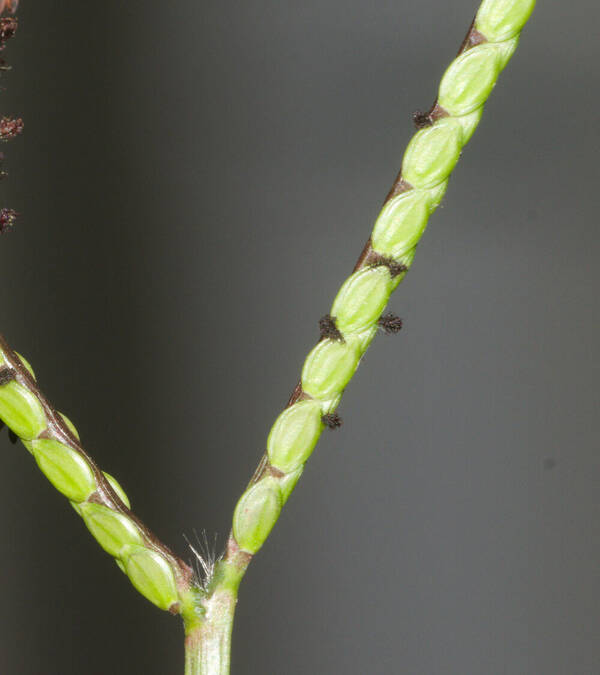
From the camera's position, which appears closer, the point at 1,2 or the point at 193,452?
the point at 1,2

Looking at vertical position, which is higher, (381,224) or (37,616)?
(381,224)

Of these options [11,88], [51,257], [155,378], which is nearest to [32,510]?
[155,378]

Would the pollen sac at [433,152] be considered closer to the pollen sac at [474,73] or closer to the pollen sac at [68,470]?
the pollen sac at [474,73]

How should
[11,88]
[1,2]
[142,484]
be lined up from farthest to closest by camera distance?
[142,484]
[11,88]
[1,2]

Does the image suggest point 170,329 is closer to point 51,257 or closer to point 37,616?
point 51,257

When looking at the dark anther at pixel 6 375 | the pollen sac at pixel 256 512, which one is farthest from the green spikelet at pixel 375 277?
the dark anther at pixel 6 375

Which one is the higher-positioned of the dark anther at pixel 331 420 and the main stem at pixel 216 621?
the dark anther at pixel 331 420

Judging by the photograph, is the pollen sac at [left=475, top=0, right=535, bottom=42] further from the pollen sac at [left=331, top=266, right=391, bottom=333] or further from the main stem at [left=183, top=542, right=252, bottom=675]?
the main stem at [left=183, top=542, right=252, bottom=675]

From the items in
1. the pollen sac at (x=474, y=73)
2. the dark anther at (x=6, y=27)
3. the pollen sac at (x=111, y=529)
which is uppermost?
the dark anther at (x=6, y=27)
